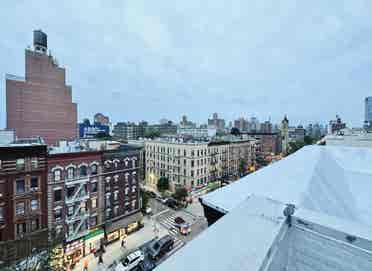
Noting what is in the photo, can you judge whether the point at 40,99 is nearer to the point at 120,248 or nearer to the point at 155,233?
the point at 120,248

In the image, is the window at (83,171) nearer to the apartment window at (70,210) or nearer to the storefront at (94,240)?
the apartment window at (70,210)

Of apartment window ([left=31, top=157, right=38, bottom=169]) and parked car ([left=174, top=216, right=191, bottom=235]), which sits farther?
parked car ([left=174, top=216, right=191, bottom=235])

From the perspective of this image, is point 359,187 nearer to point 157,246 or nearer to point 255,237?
point 255,237

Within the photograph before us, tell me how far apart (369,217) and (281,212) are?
2.34 metres

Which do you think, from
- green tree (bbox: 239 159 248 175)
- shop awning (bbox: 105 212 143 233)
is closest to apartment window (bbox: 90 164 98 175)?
shop awning (bbox: 105 212 143 233)

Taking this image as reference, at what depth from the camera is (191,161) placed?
87.2 feet

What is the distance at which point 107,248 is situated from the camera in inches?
627

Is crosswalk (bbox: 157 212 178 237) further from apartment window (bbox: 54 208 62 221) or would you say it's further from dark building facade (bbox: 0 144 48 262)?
dark building facade (bbox: 0 144 48 262)

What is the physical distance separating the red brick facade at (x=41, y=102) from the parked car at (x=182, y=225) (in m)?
34.3

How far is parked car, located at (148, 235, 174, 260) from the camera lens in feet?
45.9

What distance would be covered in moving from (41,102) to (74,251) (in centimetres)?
3654

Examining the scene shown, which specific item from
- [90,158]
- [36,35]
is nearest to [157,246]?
[90,158]

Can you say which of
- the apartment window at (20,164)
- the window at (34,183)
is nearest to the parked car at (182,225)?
the window at (34,183)

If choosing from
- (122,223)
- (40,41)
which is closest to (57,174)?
(122,223)
